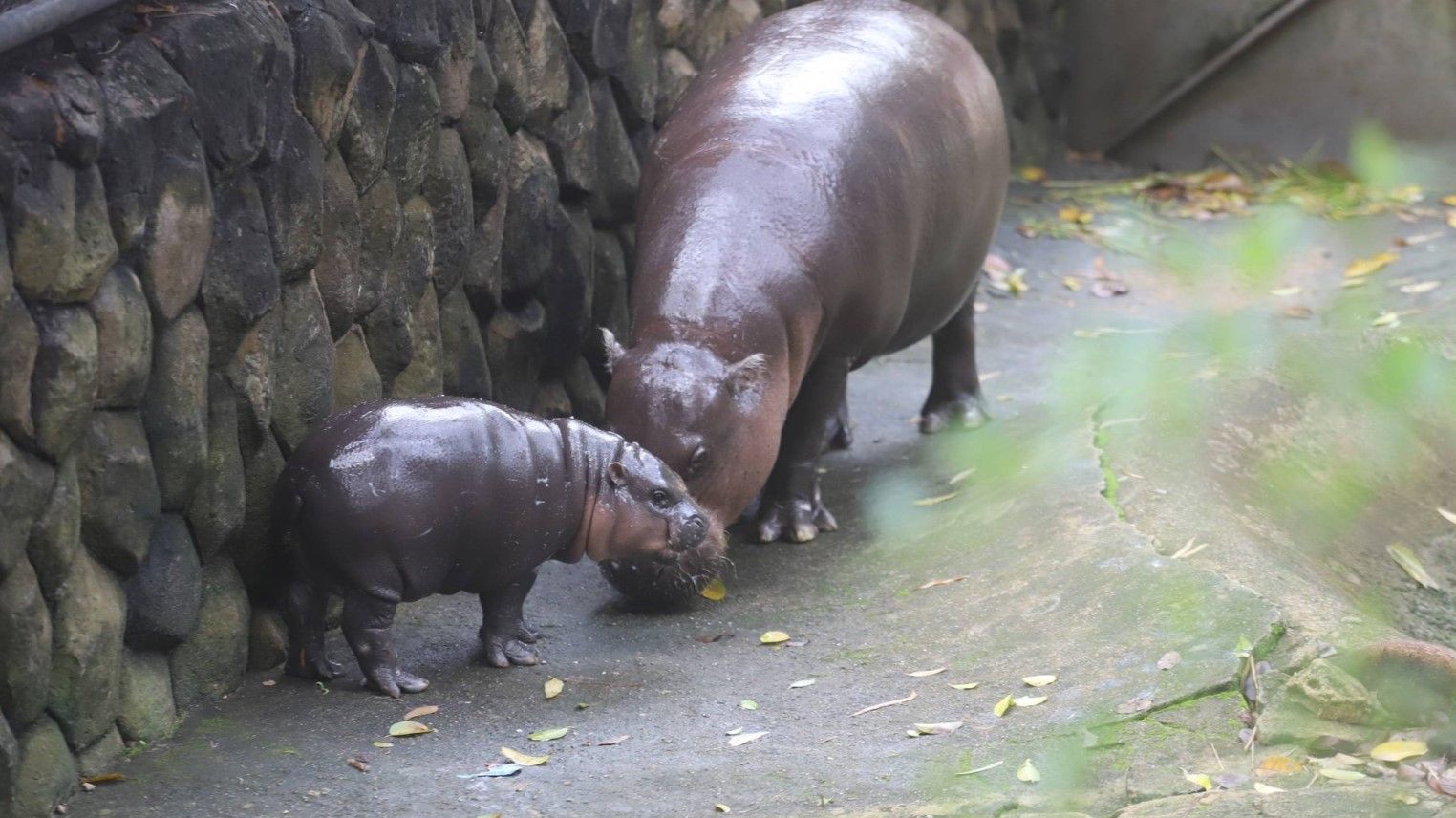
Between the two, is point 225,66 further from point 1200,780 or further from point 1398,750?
point 1398,750

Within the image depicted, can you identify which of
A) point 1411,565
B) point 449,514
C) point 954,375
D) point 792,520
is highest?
point 449,514

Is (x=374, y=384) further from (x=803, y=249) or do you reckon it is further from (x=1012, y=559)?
(x=1012, y=559)

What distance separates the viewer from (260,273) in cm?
383

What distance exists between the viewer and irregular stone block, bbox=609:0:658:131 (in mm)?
5910

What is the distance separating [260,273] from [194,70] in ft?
1.58

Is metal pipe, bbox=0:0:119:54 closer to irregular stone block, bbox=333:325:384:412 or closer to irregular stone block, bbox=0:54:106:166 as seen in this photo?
irregular stone block, bbox=0:54:106:166

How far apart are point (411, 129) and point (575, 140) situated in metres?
1.16

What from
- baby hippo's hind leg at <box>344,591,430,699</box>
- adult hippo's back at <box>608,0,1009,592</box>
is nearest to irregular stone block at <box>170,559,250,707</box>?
baby hippo's hind leg at <box>344,591,430,699</box>

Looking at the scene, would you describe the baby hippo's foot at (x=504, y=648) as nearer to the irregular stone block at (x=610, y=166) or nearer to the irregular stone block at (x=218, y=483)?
the irregular stone block at (x=218, y=483)

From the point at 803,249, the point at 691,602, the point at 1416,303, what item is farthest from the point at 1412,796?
the point at 1416,303

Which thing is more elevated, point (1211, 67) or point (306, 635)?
point (306, 635)

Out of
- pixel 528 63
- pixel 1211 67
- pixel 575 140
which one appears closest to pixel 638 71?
pixel 575 140

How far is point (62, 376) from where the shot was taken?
317cm

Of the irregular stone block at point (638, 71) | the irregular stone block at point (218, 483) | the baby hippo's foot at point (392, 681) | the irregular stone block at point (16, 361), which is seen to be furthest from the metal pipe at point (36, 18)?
the irregular stone block at point (638, 71)
